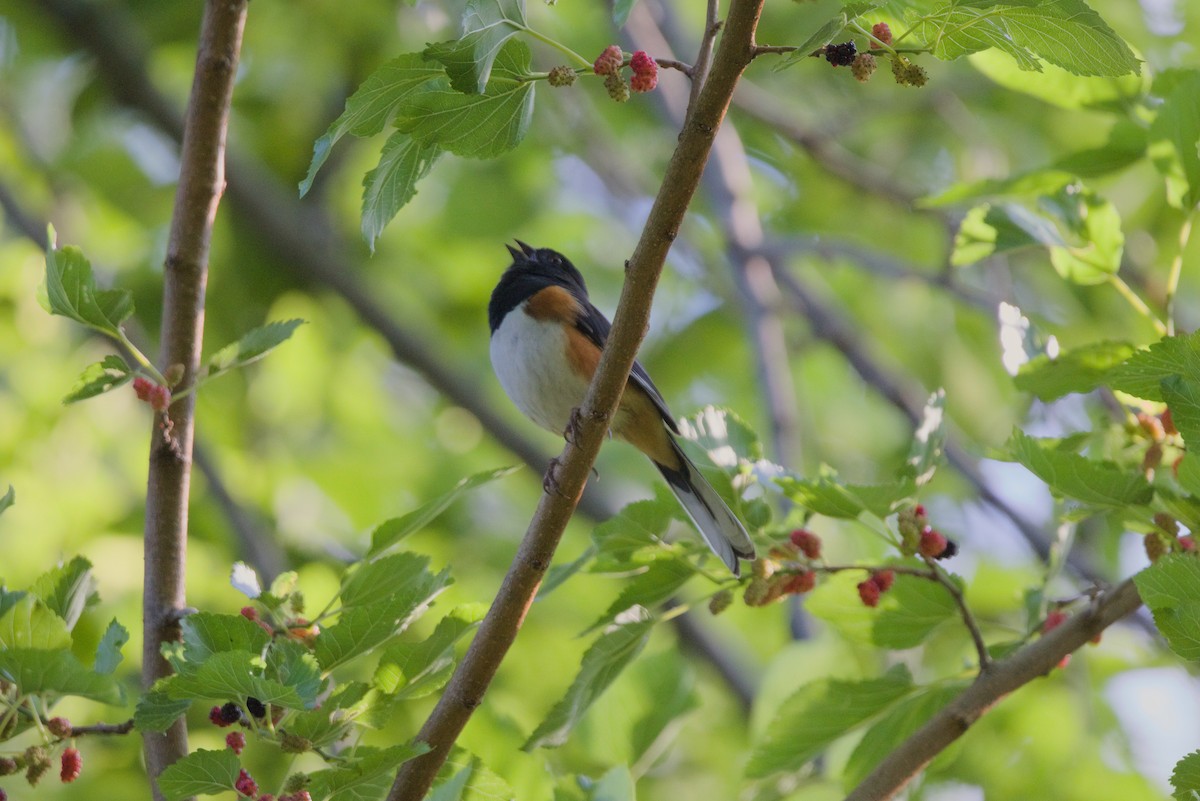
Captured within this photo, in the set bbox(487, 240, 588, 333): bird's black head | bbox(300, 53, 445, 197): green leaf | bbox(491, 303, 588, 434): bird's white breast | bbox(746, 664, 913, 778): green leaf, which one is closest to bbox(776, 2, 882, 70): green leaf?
bbox(300, 53, 445, 197): green leaf

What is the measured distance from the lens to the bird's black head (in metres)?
4.41

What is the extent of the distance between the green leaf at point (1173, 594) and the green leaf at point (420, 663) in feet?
3.68

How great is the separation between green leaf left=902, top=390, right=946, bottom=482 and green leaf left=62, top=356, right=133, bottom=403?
148 centimetres

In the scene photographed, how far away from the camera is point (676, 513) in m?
2.40

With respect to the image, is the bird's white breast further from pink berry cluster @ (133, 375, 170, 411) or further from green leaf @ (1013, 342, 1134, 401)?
pink berry cluster @ (133, 375, 170, 411)

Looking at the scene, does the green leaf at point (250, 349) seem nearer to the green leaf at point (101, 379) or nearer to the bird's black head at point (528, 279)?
the green leaf at point (101, 379)

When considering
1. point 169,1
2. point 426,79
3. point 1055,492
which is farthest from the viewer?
point 169,1

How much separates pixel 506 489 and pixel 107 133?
10.1 feet

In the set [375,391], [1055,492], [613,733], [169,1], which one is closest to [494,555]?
[375,391]

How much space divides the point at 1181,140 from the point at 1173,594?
3.82 feet

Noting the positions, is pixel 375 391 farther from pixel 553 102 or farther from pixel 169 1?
pixel 169 1

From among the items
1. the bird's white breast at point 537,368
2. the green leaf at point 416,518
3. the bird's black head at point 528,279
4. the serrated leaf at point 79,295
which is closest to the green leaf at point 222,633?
the green leaf at point 416,518

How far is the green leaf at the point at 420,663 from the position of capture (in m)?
2.02

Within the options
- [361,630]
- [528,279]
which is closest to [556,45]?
[361,630]
